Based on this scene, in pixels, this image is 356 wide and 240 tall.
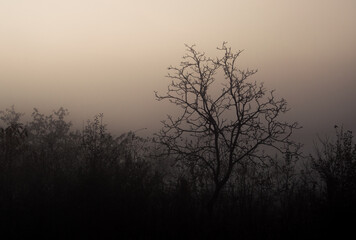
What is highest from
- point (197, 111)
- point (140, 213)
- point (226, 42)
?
point (226, 42)

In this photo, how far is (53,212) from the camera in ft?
38.7

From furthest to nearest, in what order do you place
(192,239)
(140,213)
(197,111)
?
(197,111)
(140,213)
(192,239)

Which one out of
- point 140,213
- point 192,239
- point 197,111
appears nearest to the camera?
point 192,239

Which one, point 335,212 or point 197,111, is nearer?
point 335,212

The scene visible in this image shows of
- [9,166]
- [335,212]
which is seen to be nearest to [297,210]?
[335,212]

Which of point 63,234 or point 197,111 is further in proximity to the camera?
point 197,111

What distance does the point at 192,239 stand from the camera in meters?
11.0

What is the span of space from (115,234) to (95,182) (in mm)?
1871

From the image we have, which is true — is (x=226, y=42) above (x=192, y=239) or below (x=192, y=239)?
above

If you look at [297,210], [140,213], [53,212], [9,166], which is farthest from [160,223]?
[9,166]

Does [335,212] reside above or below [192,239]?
above

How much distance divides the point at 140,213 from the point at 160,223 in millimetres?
736

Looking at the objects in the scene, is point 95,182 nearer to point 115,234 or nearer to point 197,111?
point 115,234

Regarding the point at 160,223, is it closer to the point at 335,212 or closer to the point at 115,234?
the point at 115,234
